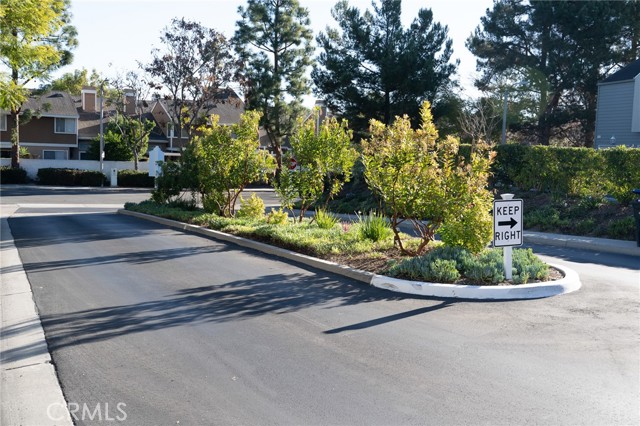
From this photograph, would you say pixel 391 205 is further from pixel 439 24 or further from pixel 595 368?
pixel 439 24

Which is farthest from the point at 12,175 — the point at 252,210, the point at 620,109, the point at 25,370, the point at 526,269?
the point at 526,269

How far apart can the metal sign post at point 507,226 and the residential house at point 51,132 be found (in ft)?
165

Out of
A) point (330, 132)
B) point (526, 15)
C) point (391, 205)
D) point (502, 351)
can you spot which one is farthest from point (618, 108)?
point (502, 351)

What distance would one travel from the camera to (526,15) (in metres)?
36.7

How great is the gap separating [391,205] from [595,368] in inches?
224

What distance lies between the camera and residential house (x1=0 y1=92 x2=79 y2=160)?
171ft

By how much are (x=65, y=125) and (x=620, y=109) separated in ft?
143

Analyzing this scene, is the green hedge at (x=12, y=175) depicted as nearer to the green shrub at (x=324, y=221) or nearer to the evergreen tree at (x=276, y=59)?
the evergreen tree at (x=276, y=59)

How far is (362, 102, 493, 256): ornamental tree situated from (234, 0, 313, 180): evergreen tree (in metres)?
32.4

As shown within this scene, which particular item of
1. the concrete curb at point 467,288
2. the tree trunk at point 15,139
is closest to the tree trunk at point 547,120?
the concrete curb at point 467,288

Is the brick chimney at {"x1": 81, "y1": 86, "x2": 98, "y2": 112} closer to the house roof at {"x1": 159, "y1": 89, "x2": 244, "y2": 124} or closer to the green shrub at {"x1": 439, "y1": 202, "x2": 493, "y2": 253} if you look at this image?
the house roof at {"x1": 159, "y1": 89, "x2": 244, "y2": 124}

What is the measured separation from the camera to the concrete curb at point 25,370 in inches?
191

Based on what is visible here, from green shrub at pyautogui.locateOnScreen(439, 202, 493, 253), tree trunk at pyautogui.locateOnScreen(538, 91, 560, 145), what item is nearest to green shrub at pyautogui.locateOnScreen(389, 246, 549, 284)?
green shrub at pyautogui.locateOnScreen(439, 202, 493, 253)

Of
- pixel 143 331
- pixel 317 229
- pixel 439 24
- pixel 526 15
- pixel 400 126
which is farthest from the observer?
pixel 526 15
